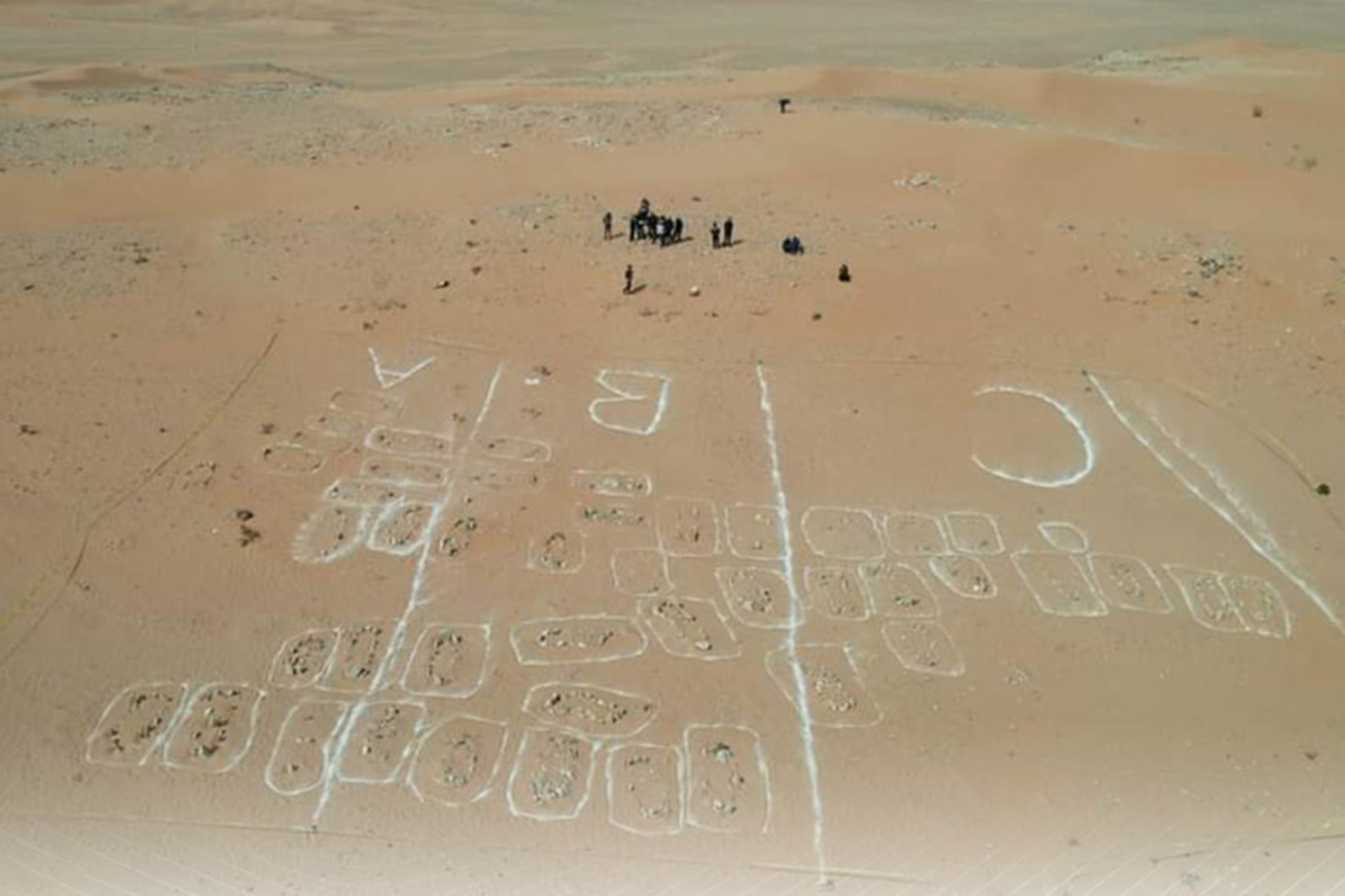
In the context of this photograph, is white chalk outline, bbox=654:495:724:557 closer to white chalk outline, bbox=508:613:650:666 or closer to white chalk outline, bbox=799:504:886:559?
white chalk outline, bbox=799:504:886:559

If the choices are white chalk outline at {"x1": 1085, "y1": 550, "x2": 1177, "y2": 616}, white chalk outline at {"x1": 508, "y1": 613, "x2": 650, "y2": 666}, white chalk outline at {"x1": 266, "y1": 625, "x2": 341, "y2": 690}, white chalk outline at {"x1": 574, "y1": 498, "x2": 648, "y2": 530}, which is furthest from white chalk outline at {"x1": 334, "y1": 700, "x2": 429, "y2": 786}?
white chalk outline at {"x1": 1085, "y1": 550, "x2": 1177, "y2": 616}

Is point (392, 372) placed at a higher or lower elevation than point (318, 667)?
higher

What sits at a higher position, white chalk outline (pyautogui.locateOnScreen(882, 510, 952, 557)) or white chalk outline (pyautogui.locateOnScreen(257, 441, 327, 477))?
white chalk outline (pyautogui.locateOnScreen(257, 441, 327, 477))

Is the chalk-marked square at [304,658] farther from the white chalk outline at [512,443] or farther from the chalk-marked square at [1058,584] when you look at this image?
the chalk-marked square at [1058,584]

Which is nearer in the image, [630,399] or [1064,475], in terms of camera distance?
[1064,475]

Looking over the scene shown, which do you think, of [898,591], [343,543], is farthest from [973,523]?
[343,543]

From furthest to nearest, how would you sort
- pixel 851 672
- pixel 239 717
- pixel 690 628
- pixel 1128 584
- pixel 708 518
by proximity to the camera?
pixel 708 518
pixel 1128 584
pixel 690 628
pixel 851 672
pixel 239 717

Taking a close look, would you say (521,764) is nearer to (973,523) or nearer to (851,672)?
(851,672)

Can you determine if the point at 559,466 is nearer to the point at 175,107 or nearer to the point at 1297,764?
the point at 1297,764
